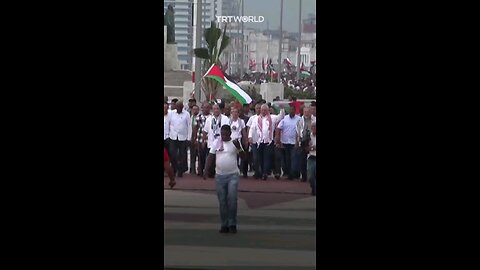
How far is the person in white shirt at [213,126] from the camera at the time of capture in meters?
4.01

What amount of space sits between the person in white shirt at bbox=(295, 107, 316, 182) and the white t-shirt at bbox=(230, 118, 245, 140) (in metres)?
0.26

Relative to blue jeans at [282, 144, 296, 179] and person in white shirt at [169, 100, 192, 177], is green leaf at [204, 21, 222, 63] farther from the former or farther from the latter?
blue jeans at [282, 144, 296, 179]

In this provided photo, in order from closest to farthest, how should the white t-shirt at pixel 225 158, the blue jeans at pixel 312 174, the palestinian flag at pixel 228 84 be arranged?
the blue jeans at pixel 312 174 → the palestinian flag at pixel 228 84 → the white t-shirt at pixel 225 158

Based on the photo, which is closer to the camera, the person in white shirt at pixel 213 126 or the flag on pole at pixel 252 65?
the flag on pole at pixel 252 65

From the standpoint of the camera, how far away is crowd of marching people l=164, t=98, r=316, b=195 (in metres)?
3.91

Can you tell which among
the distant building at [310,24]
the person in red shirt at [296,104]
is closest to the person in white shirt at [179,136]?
the person in red shirt at [296,104]

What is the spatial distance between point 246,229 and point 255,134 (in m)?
0.40

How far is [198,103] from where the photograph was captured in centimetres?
400

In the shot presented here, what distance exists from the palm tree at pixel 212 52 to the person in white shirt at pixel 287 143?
0.32 m

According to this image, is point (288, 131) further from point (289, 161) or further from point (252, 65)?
point (252, 65)

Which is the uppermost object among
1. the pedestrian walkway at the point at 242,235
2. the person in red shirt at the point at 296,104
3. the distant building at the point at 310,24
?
the distant building at the point at 310,24

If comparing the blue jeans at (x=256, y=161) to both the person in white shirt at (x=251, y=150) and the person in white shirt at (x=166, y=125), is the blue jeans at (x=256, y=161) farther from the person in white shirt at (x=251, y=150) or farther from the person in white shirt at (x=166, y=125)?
the person in white shirt at (x=166, y=125)

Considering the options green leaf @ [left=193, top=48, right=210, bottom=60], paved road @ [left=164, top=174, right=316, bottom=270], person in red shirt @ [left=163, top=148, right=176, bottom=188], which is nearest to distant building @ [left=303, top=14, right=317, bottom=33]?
green leaf @ [left=193, top=48, right=210, bottom=60]
